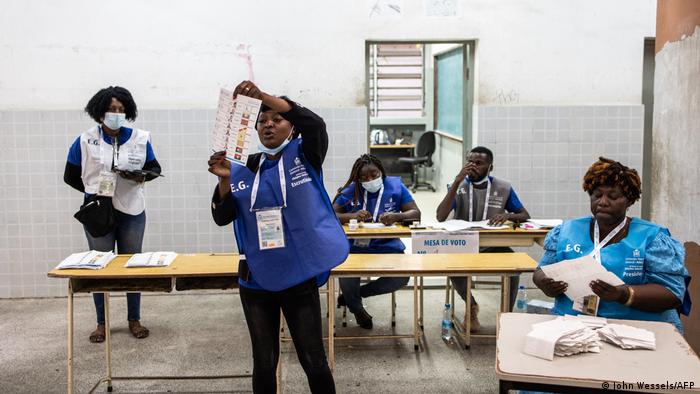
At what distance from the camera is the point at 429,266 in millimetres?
3986

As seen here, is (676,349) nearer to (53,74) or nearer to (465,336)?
(465,336)

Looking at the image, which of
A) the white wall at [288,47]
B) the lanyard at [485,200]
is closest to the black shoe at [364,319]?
the lanyard at [485,200]

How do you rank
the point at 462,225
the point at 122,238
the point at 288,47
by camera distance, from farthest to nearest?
1. the point at 288,47
2. the point at 462,225
3. the point at 122,238

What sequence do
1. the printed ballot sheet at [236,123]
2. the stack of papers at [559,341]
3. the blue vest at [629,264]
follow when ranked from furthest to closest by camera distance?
the blue vest at [629,264] < the printed ballot sheet at [236,123] < the stack of papers at [559,341]

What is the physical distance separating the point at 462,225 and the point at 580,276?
2.28 m

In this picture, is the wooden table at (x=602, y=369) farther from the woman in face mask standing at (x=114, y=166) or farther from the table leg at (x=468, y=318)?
the woman in face mask standing at (x=114, y=166)

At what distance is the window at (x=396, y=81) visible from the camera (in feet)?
42.0

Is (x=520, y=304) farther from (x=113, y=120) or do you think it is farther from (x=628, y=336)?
(x=113, y=120)

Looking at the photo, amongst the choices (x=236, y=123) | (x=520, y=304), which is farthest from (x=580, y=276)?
(x=520, y=304)

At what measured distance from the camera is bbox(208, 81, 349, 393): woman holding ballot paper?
282 centimetres

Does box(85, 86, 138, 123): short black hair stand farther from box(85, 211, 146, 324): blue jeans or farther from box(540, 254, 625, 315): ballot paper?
box(540, 254, 625, 315): ballot paper

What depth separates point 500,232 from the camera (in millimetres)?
4926

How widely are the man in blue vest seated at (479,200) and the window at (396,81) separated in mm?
7638

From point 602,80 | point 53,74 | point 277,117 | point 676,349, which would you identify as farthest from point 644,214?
point 53,74
